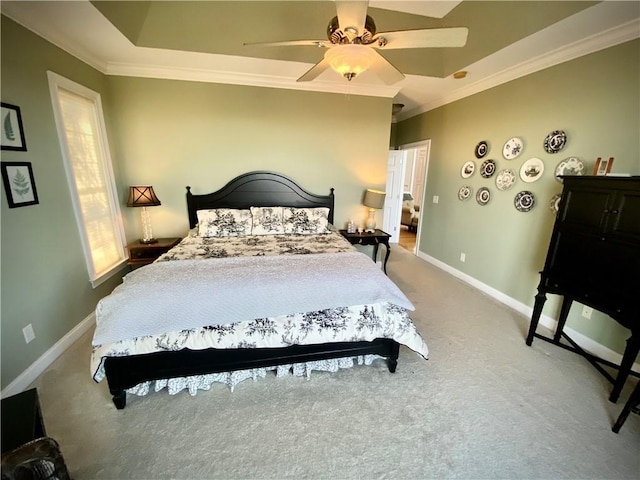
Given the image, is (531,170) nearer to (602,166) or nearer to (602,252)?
(602,166)

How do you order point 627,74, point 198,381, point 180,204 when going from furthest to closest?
point 180,204, point 627,74, point 198,381

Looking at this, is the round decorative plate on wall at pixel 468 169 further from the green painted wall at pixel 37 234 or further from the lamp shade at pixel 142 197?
the green painted wall at pixel 37 234

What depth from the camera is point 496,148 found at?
3.29 meters

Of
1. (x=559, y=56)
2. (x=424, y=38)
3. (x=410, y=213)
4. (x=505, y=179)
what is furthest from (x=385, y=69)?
(x=410, y=213)

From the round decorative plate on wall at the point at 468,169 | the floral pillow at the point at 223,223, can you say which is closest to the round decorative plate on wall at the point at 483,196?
the round decorative plate on wall at the point at 468,169

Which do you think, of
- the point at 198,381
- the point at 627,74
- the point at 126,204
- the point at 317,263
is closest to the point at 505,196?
the point at 627,74

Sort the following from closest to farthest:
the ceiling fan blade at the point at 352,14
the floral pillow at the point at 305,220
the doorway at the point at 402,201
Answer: the ceiling fan blade at the point at 352,14 < the floral pillow at the point at 305,220 < the doorway at the point at 402,201

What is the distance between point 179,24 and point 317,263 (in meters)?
2.62

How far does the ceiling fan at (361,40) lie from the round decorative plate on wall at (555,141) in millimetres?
1678

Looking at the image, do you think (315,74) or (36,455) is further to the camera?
(315,74)

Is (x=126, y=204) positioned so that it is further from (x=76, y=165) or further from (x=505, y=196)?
(x=505, y=196)

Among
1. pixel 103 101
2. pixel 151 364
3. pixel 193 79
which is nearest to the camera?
pixel 151 364

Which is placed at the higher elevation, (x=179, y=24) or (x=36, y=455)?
(x=179, y=24)

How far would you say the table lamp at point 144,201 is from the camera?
3.13 meters
